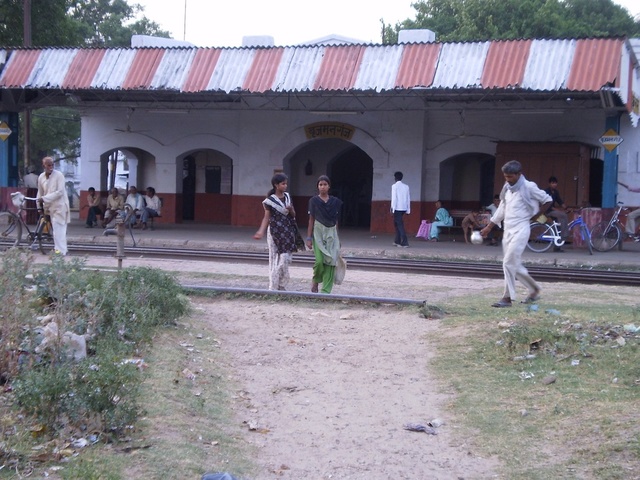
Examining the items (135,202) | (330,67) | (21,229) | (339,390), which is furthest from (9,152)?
(339,390)

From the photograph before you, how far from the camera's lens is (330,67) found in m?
19.4

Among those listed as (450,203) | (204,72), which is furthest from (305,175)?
(204,72)

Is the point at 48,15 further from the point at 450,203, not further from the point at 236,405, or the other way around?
the point at 236,405

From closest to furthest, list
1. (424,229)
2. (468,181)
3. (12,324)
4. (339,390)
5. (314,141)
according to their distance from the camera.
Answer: (12,324)
(339,390)
(424,229)
(468,181)
(314,141)

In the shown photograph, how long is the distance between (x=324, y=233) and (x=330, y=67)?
10236 mm

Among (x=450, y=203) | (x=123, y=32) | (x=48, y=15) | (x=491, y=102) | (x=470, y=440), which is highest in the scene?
(x=123, y=32)

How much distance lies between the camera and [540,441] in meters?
5.44

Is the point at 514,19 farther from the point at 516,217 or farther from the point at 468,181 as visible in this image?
the point at 516,217

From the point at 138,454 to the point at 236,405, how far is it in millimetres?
1631

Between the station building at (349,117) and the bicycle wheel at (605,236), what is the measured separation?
1255 mm

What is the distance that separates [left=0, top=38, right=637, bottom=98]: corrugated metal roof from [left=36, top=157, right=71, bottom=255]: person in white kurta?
295 inches

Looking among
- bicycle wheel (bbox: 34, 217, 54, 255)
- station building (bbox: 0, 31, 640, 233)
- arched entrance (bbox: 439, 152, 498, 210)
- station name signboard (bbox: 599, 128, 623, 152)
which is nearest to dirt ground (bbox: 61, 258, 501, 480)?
bicycle wheel (bbox: 34, 217, 54, 255)

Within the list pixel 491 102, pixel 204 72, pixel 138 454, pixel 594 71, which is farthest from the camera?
pixel 491 102

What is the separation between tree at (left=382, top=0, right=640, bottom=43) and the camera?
128ft
